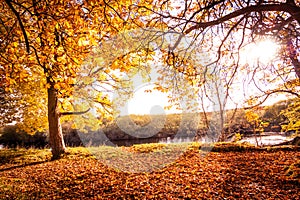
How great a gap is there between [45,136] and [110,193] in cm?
1628

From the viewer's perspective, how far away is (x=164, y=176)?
5359 millimetres

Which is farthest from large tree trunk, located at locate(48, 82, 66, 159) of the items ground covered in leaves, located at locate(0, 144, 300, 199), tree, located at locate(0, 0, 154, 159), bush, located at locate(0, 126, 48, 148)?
bush, located at locate(0, 126, 48, 148)

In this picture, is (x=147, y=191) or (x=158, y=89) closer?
(x=147, y=191)

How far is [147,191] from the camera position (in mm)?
4551

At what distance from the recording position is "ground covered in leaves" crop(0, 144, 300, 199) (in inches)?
173

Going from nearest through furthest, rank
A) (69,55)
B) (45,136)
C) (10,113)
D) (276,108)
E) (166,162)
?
(69,55), (166,162), (10,113), (276,108), (45,136)

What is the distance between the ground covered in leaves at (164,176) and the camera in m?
4.39

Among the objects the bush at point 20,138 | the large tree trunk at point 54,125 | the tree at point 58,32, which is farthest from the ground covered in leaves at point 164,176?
the bush at point 20,138

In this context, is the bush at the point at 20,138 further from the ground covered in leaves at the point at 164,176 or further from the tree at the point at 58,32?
the tree at the point at 58,32

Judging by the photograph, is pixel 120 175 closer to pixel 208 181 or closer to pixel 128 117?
pixel 208 181

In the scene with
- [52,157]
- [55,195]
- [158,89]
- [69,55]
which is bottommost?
[55,195]

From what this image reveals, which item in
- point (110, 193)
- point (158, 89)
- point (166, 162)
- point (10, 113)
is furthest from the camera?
point (10, 113)

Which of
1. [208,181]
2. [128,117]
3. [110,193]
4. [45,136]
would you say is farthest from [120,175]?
[45,136]

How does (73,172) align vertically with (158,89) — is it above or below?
below
